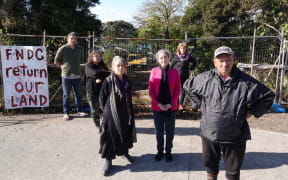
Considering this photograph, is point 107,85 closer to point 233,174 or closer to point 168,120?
point 168,120

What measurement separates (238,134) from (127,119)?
63.9 inches

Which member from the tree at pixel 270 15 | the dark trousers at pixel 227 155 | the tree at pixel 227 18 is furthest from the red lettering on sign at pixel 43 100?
the tree at pixel 227 18

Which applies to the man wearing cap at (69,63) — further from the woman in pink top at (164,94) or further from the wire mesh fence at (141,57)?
the woman in pink top at (164,94)

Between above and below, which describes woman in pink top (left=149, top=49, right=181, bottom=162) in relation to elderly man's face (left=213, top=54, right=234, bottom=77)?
below

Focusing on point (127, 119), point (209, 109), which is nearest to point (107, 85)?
point (127, 119)

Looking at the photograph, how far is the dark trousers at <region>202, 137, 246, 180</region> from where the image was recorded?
2520 millimetres

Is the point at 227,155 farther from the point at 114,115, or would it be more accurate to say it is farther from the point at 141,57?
the point at 141,57

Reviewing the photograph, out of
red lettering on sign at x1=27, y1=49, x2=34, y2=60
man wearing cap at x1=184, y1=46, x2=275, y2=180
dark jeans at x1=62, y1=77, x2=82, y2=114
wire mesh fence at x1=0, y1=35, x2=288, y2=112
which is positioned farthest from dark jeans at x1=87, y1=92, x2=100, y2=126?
man wearing cap at x1=184, y1=46, x2=275, y2=180

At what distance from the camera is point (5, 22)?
10094mm

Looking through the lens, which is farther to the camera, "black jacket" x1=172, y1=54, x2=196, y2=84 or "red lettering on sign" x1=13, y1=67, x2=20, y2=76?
"black jacket" x1=172, y1=54, x2=196, y2=84

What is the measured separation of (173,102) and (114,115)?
99 cm

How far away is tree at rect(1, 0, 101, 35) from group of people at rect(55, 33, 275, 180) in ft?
22.8

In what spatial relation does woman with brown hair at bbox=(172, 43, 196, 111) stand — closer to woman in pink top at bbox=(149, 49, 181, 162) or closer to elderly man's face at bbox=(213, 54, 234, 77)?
woman in pink top at bbox=(149, 49, 181, 162)

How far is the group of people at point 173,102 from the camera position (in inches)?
96.4
